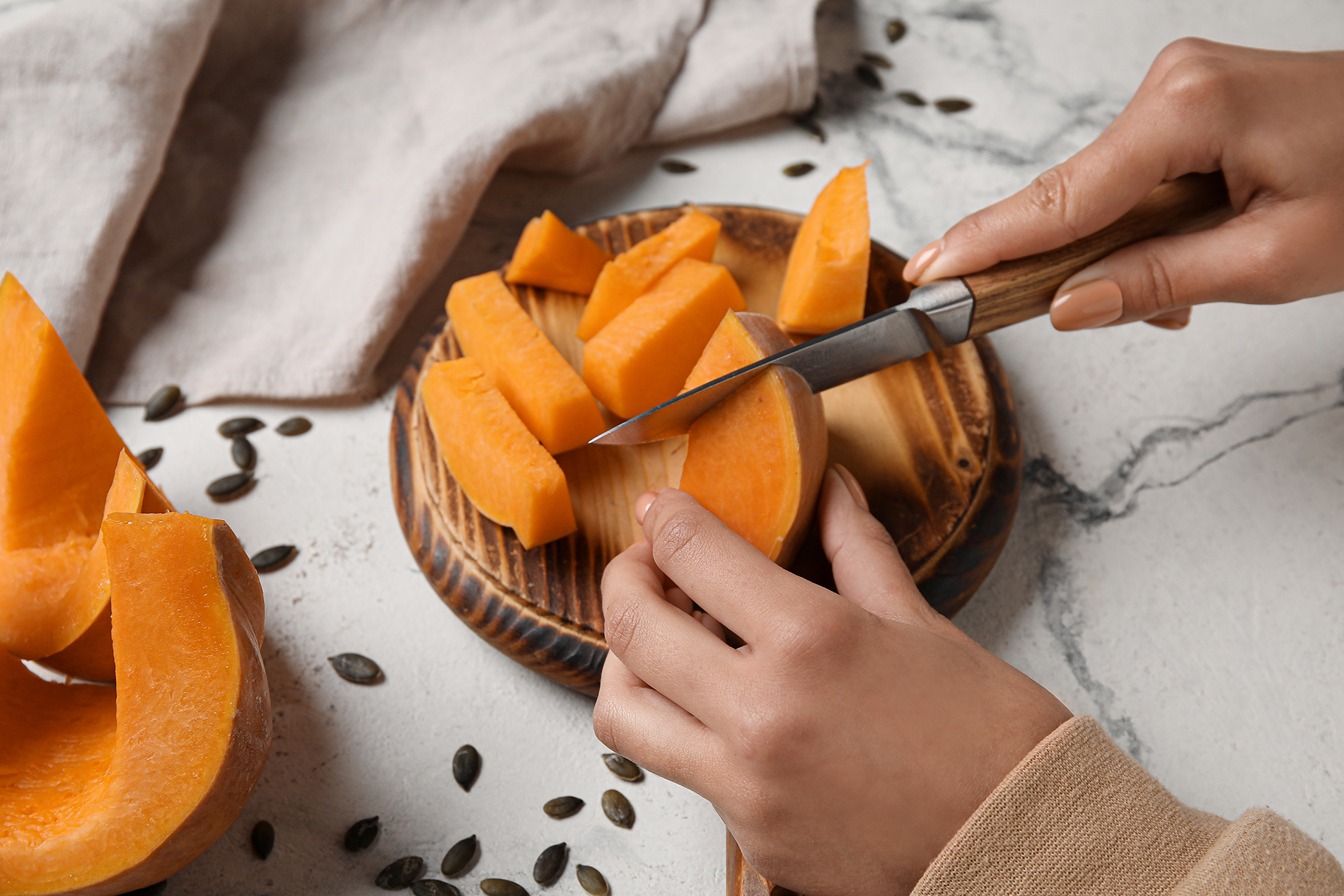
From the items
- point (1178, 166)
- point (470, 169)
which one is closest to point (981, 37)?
point (1178, 166)

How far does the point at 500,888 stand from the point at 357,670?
0.39 m

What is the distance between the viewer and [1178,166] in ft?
3.97

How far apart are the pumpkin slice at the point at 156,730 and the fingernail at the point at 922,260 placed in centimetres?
97

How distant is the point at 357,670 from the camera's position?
1.34 m

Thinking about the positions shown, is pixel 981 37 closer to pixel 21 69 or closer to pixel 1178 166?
pixel 1178 166

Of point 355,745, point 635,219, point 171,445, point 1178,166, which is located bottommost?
point 355,745

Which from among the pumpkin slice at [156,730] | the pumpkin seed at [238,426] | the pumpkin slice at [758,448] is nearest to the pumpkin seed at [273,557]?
the pumpkin seed at [238,426]

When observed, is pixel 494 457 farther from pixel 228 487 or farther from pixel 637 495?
pixel 228 487

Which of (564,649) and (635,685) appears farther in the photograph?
(564,649)

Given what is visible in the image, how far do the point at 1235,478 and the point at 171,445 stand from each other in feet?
6.22

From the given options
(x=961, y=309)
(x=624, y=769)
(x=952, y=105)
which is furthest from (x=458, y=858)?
(x=952, y=105)

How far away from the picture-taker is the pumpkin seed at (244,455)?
1547mm

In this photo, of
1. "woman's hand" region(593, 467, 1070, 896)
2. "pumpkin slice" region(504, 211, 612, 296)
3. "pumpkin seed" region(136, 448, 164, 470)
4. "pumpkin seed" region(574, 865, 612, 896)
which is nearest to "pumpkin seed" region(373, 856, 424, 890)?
"pumpkin seed" region(574, 865, 612, 896)

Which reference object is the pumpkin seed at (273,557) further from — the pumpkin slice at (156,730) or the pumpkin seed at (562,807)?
the pumpkin seed at (562,807)
